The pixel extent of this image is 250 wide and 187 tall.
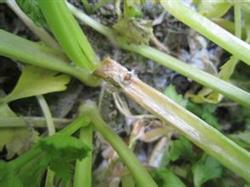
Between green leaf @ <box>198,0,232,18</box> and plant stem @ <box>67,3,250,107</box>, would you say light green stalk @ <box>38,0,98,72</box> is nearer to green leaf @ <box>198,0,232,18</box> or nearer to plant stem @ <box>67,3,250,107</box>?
plant stem @ <box>67,3,250,107</box>

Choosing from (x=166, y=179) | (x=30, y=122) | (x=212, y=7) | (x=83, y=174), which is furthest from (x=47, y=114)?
(x=212, y=7)

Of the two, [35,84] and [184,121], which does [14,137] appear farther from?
[184,121]

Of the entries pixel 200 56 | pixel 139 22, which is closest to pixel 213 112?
pixel 200 56

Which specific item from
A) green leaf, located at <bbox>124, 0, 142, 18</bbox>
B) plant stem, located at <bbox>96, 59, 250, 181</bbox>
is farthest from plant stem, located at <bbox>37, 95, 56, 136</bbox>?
green leaf, located at <bbox>124, 0, 142, 18</bbox>

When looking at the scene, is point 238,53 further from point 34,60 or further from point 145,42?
point 34,60

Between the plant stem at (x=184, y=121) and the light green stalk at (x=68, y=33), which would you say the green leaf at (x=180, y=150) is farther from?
the light green stalk at (x=68, y=33)

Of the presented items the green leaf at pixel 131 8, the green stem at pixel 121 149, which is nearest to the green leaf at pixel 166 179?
the green stem at pixel 121 149
